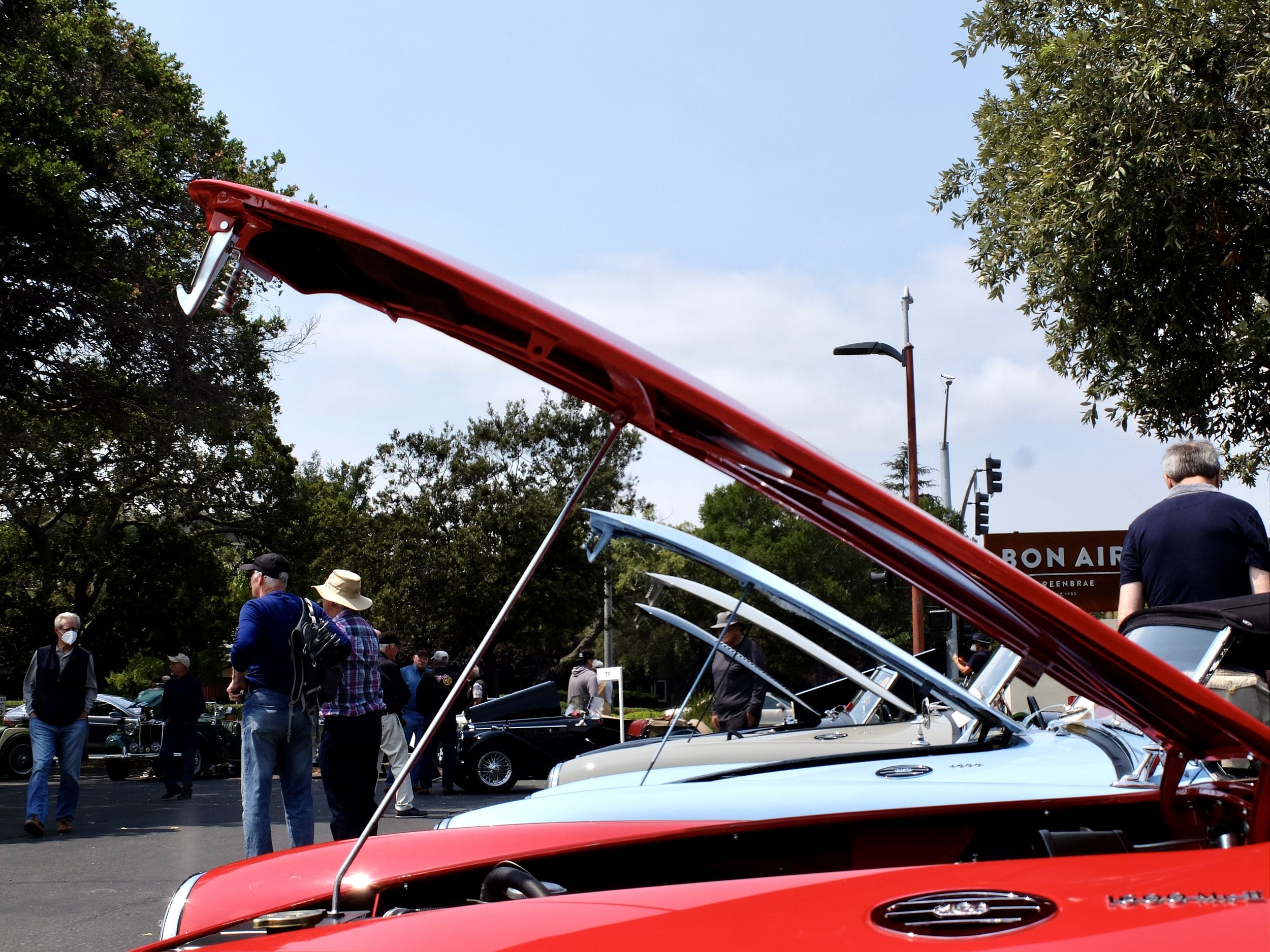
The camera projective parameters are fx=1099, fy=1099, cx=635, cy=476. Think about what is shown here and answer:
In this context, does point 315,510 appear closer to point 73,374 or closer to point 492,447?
point 492,447

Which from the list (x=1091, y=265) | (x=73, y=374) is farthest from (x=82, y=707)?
(x=1091, y=265)

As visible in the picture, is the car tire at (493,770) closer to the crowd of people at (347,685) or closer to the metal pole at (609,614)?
the crowd of people at (347,685)

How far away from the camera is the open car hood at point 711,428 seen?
60.4 inches

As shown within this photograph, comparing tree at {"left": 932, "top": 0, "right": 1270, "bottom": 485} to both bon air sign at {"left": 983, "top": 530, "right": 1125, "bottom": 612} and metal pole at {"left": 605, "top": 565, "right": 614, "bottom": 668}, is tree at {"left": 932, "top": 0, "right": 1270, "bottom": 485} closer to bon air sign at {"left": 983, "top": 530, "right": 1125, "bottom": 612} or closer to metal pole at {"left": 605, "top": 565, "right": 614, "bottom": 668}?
bon air sign at {"left": 983, "top": 530, "right": 1125, "bottom": 612}

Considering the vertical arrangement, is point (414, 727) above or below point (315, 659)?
below

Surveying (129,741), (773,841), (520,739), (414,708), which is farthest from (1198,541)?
(129,741)

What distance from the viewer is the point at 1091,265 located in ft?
38.1

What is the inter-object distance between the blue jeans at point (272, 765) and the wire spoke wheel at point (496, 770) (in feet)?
25.7

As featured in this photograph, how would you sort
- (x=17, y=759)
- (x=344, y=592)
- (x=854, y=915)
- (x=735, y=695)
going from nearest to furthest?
1. (x=854, y=915)
2. (x=344, y=592)
3. (x=735, y=695)
4. (x=17, y=759)

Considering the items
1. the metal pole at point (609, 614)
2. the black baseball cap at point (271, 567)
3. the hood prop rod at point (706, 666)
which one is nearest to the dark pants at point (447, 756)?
the black baseball cap at point (271, 567)

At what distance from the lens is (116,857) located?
7.62 meters

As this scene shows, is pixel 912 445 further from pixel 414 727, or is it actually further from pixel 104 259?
pixel 104 259

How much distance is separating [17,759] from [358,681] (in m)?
12.7

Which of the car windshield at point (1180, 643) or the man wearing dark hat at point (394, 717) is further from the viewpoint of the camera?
the man wearing dark hat at point (394, 717)
